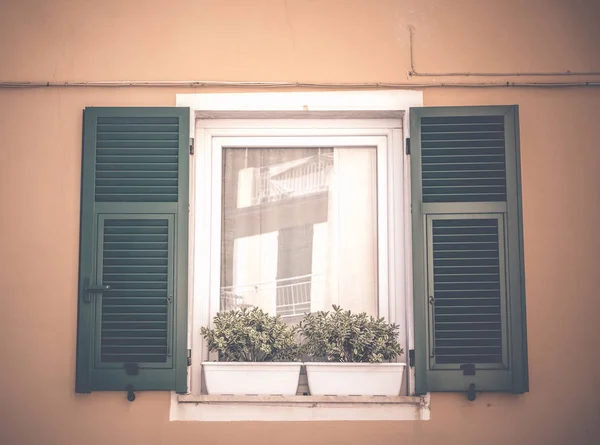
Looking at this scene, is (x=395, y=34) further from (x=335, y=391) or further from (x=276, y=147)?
(x=335, y=391)

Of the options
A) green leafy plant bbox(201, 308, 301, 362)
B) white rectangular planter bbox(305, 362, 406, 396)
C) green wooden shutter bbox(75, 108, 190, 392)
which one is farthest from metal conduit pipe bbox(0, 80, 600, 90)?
white rectangular planter bbox(305, 362, 406, 396)

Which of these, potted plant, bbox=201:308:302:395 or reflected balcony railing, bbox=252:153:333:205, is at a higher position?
reflected balcony railing, bbox=252:153:333:205

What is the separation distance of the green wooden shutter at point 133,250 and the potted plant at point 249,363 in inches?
7.0

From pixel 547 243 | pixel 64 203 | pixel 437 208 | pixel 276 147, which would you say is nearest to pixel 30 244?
pixel 64 203

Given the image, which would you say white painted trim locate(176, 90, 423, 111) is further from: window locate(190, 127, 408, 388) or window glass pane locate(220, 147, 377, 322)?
window glass pane locate(220, 147, 377, 322)

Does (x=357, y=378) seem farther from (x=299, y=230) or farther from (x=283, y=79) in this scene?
(x=283, y=79)

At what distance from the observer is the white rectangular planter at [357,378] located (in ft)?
14.2

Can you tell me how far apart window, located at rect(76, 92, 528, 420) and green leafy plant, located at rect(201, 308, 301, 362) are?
0.18 meters

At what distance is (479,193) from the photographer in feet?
14.5

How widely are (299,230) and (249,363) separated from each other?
0.84 metres

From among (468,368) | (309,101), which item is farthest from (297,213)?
(468,368)

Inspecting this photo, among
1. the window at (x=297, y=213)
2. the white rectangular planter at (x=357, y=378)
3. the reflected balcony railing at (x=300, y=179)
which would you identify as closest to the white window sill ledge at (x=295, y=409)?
the white rectangular planter at (x=357, y=378)

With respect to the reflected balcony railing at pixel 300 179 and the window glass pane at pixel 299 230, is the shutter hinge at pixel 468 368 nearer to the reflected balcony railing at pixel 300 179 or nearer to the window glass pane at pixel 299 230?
the window glass pane at pixel 299 230

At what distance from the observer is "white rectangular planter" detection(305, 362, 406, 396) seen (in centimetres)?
433
